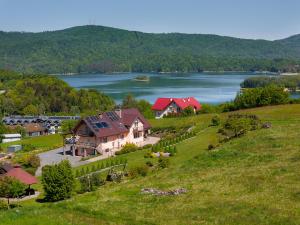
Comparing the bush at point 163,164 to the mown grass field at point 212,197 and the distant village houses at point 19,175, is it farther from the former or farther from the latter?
the distant village houses at point 19,175

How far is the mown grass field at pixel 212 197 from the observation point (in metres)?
19.5

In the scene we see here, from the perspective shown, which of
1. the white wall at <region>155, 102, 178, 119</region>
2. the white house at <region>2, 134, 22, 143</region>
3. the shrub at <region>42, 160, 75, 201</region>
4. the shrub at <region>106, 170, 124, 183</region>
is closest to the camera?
the shrub at <region>42, 160, 75, 201</region>

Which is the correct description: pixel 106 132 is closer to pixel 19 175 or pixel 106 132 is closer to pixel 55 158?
pixel 55 158

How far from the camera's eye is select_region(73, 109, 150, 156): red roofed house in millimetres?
53812

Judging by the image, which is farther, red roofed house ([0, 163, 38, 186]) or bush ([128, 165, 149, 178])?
bush ([128, 165, 149, 178])

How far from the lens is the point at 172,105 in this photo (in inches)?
3578

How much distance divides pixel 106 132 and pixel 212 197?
31935 millimetres

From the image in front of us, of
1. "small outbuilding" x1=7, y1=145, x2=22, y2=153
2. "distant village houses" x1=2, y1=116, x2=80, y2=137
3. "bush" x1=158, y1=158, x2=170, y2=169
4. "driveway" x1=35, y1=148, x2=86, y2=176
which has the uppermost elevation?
"bush" x1=158, y1=158, x2=170, y2=169

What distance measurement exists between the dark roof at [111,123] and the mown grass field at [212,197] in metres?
18.1

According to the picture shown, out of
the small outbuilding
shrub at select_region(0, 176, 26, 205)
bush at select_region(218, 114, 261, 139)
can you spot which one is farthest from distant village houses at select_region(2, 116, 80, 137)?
shrub at select_region(0, 176, 26, 205)

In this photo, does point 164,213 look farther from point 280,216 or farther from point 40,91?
point 40,91

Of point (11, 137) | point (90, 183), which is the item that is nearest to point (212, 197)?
point (90, 183)

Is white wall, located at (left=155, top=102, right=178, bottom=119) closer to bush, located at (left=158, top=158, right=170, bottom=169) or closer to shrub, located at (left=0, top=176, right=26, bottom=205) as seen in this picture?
bush, located at (left=158, top=158, right=170, bottom=169)

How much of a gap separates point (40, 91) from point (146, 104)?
211 ft
